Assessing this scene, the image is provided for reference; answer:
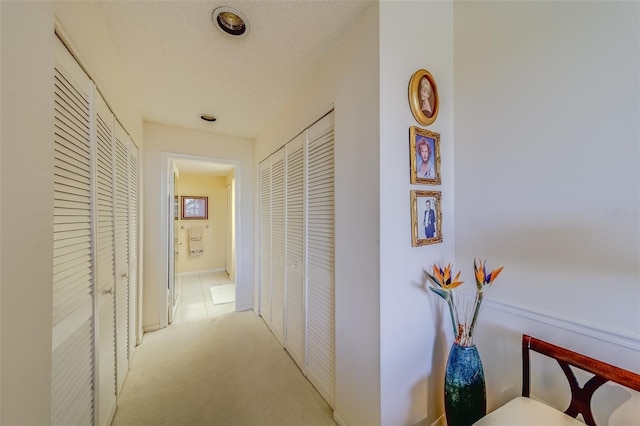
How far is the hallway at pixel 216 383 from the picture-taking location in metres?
1.53

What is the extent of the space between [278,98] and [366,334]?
6.64ft

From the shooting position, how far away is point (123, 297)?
69.3 inches

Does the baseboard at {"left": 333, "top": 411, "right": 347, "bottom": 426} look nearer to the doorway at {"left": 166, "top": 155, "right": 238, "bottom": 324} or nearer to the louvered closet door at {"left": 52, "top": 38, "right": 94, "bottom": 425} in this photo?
the louvered closet door at {"left": 52, "top": 38, "right": 94, "bottom": 425}

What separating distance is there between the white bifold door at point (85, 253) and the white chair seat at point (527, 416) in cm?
176

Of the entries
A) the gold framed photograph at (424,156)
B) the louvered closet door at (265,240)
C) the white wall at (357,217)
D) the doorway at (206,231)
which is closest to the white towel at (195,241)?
the doorway at (206,231)

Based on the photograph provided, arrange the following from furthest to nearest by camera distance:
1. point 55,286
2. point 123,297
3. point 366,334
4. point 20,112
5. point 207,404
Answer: point 123,297 → point 207,404 → point 366,334 → point 55,286 → point 20,112

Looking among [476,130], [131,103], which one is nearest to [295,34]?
[476,130]

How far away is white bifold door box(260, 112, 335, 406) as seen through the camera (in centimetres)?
162

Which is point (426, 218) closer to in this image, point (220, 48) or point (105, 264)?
point (220, 48)

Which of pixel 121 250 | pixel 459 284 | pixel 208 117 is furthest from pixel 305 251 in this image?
pixel 208 117

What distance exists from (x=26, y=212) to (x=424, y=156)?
1.50m

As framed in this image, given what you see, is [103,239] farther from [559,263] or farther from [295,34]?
[559,263]

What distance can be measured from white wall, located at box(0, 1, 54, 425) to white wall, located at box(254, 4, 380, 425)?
112 centimetres

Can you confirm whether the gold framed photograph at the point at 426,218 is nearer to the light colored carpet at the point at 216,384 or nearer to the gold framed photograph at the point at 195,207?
the light colored carpet at the point at 216,384
